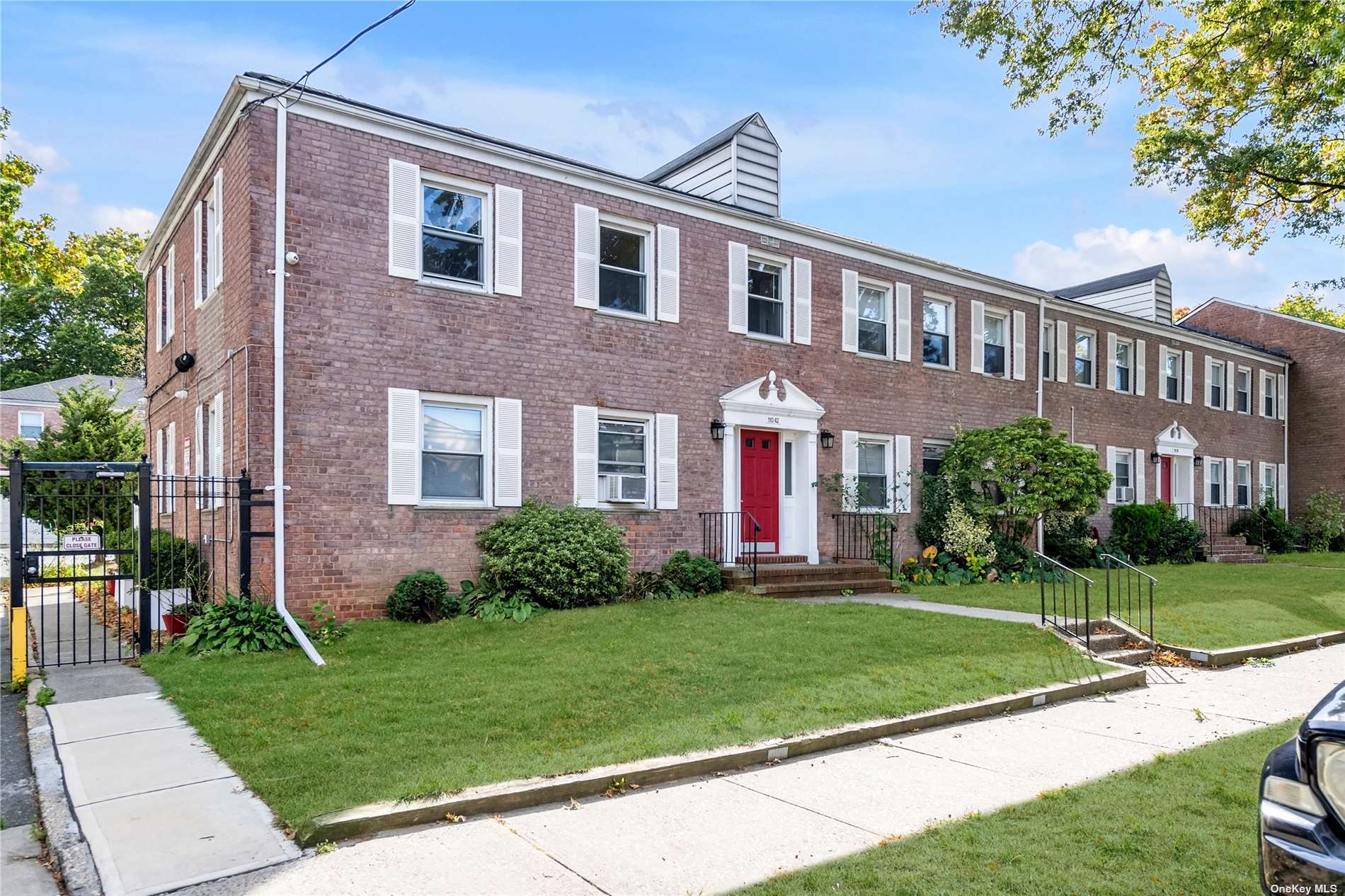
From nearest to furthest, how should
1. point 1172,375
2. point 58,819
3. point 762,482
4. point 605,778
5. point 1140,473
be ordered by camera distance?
point 58,819 < point 605,778 < point 762,482 < point 1140,473 < point 1172,375

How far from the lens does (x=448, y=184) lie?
37.7 ft

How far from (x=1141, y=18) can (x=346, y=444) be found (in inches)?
458

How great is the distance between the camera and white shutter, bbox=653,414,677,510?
13039 millimetres

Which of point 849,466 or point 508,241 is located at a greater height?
point 508,241

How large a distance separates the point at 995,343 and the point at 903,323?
3.29 meters

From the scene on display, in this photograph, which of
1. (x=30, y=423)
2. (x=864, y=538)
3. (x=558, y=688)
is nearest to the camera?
(x=558, y=688)

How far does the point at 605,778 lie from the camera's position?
4859 mm

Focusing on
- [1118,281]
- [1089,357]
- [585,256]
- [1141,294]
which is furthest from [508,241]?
[1118,281]

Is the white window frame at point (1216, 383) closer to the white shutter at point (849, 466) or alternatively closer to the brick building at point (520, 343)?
the brick building at point (520, 343)

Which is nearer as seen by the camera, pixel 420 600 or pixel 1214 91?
pixel 420 600

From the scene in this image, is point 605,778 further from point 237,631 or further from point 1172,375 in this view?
point 1172,375

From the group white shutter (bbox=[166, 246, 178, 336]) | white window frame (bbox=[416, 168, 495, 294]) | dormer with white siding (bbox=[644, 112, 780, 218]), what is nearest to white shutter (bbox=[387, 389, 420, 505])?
white window frame (bbox=[416, 168, 495, 294])

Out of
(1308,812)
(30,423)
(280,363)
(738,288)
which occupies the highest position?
(738,288)

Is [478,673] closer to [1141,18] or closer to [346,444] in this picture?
[346,444]
